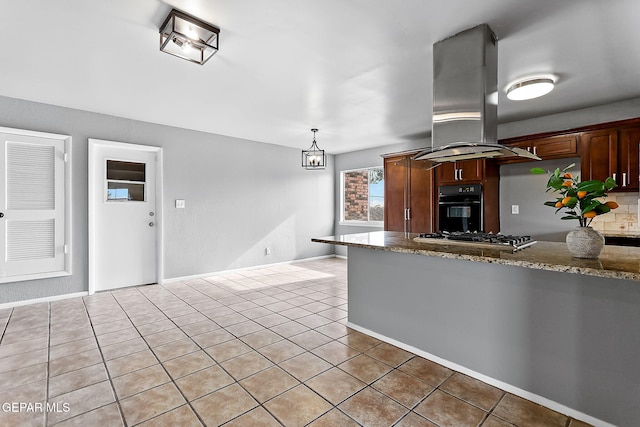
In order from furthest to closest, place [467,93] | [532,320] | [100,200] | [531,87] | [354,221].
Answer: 1. [354,221]
2. [100,200]
3. [531,87]
4. [467,93]
5. [532,320]

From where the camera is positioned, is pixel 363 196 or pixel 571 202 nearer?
pixel 571 202

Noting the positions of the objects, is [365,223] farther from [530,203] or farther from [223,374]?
[223,374]

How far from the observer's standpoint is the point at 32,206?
12.0ft

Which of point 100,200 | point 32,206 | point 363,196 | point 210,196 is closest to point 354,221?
point 363,196

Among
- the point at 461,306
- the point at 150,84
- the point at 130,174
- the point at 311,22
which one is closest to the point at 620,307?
the point at 461,306

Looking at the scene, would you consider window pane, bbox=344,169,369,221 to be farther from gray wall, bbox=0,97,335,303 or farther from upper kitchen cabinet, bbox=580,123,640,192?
upper kitchen cabinet, bbox=580,123,640,192

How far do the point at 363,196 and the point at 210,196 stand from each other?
128 inches

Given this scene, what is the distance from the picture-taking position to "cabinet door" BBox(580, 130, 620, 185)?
346cm

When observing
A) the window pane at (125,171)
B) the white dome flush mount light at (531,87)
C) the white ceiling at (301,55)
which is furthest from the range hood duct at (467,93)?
the window pane at (125,171)

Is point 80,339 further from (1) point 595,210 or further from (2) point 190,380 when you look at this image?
(1) point 595,210

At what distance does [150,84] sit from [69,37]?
87cm

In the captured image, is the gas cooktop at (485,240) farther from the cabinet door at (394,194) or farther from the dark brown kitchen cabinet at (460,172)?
the cabinet door at (394,194)

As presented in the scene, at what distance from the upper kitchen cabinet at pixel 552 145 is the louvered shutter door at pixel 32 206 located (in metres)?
5.88

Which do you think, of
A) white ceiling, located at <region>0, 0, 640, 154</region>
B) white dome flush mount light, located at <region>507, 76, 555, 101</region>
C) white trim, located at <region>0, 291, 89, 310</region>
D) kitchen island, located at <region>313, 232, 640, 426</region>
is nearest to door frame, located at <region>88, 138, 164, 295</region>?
white trim, located at <region>0, 291, 89, 310</region>
